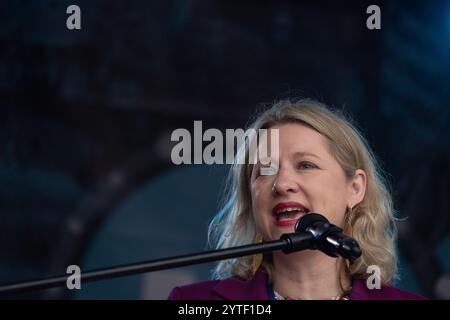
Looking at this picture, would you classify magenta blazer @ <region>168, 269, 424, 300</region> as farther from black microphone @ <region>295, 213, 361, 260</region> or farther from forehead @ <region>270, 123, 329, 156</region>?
black microphone @ <region>295, 213, 361, 260</region>

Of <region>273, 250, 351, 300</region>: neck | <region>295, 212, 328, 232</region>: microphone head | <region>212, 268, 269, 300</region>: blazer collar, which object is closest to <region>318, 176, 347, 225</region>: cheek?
<region>273, 250, 351, 300</region>: neck

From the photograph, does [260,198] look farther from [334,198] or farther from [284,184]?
[334,198]

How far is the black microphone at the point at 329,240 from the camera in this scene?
115 cm

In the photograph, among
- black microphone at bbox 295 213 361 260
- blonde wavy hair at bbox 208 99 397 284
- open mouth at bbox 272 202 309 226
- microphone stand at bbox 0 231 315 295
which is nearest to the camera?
microphone stand at bbox 0 231 315 295

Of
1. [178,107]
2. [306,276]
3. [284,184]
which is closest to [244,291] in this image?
[306,276]

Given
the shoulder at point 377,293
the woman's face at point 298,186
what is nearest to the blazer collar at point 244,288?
the woman's face at point 298,186

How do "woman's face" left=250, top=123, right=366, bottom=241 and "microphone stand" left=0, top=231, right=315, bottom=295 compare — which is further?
"woman's face" left=250, top=123, right=366, bottom=241

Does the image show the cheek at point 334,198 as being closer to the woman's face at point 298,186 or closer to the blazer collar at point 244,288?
the woman's face at point 298,186

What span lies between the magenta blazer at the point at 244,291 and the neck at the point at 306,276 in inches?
2.0

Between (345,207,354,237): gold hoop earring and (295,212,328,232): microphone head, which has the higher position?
(345,207,354,237): gold hoop earring

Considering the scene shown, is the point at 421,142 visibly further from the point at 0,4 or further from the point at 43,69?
the point at 0,4

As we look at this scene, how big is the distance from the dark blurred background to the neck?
7.67 feet

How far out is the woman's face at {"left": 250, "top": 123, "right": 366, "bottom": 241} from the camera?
62.5 inches
